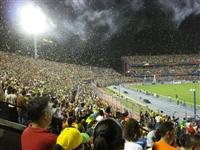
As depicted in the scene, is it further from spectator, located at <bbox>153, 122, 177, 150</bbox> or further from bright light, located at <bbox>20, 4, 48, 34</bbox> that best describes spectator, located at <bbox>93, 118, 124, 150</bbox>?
bright light, located at <bbox>20, 4, 48, 34</bbox>

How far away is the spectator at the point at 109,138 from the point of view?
123 inches

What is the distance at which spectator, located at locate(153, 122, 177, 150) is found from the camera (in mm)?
4733

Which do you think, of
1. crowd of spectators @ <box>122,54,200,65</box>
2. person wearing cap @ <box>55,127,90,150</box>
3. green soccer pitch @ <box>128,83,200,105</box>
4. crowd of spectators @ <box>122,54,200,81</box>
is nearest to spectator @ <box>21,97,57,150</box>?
person wearing cap @ <box>55,127,90,150</box>

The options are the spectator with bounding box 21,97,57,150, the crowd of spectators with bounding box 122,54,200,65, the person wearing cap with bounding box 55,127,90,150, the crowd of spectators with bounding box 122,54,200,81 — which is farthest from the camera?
the crowd of spectators with bounding box 122,54,200,65

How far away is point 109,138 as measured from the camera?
3.15m

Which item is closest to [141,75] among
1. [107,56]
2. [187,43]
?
[107,56]

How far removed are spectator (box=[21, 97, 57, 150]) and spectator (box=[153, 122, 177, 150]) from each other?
1.48m

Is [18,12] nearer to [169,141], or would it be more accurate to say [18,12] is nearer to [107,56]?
[169,141]

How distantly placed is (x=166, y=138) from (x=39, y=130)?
1.75 metres

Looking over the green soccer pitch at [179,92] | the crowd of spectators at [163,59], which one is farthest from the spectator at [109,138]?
the crowd of spectators at [163,59]

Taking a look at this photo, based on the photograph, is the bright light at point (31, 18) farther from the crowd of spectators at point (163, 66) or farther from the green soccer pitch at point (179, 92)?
the crowd of spectators at point (163, 66)

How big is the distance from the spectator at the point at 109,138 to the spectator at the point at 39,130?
0.74 meters

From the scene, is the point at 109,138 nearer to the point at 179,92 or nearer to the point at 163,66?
the point at 179,92

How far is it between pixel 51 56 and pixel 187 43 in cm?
4964
